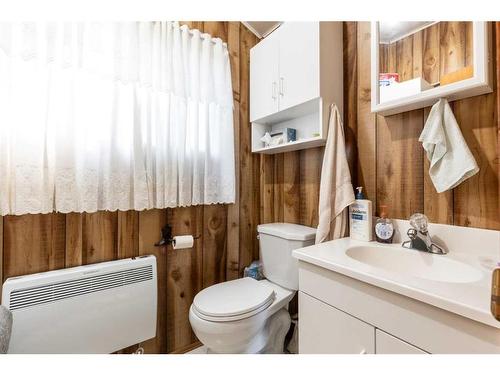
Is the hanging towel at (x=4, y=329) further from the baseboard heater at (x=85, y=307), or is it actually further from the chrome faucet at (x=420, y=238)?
the chrome faucet at (x=420, y=238)

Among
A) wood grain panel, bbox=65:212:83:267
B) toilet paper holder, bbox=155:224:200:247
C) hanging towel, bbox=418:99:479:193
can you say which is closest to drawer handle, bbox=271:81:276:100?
hanging towel, bbox=418:99:479:193

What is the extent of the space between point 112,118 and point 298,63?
1.02 m

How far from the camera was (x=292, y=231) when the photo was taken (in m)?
1.32

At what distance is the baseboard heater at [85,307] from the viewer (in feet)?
2.92

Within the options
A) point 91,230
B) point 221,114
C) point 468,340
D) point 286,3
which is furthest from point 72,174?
point 468,340

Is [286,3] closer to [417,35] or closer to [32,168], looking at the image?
[417,35]

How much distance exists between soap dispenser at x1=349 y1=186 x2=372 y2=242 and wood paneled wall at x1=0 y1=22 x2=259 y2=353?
751 millimetres

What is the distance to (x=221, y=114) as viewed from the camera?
4.75ft

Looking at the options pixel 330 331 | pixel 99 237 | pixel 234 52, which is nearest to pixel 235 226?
pixel 99 237

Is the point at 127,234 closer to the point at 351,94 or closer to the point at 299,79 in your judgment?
the point at 299,79

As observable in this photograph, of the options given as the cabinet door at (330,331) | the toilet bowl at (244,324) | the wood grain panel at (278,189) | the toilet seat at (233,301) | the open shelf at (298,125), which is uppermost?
the open shelf at (298,125)

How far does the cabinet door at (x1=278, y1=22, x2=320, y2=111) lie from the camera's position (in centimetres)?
114

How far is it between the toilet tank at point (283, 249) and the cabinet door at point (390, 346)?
0.59m

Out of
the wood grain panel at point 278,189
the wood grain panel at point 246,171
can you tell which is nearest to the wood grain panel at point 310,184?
the wood grain panel at point 278,189
